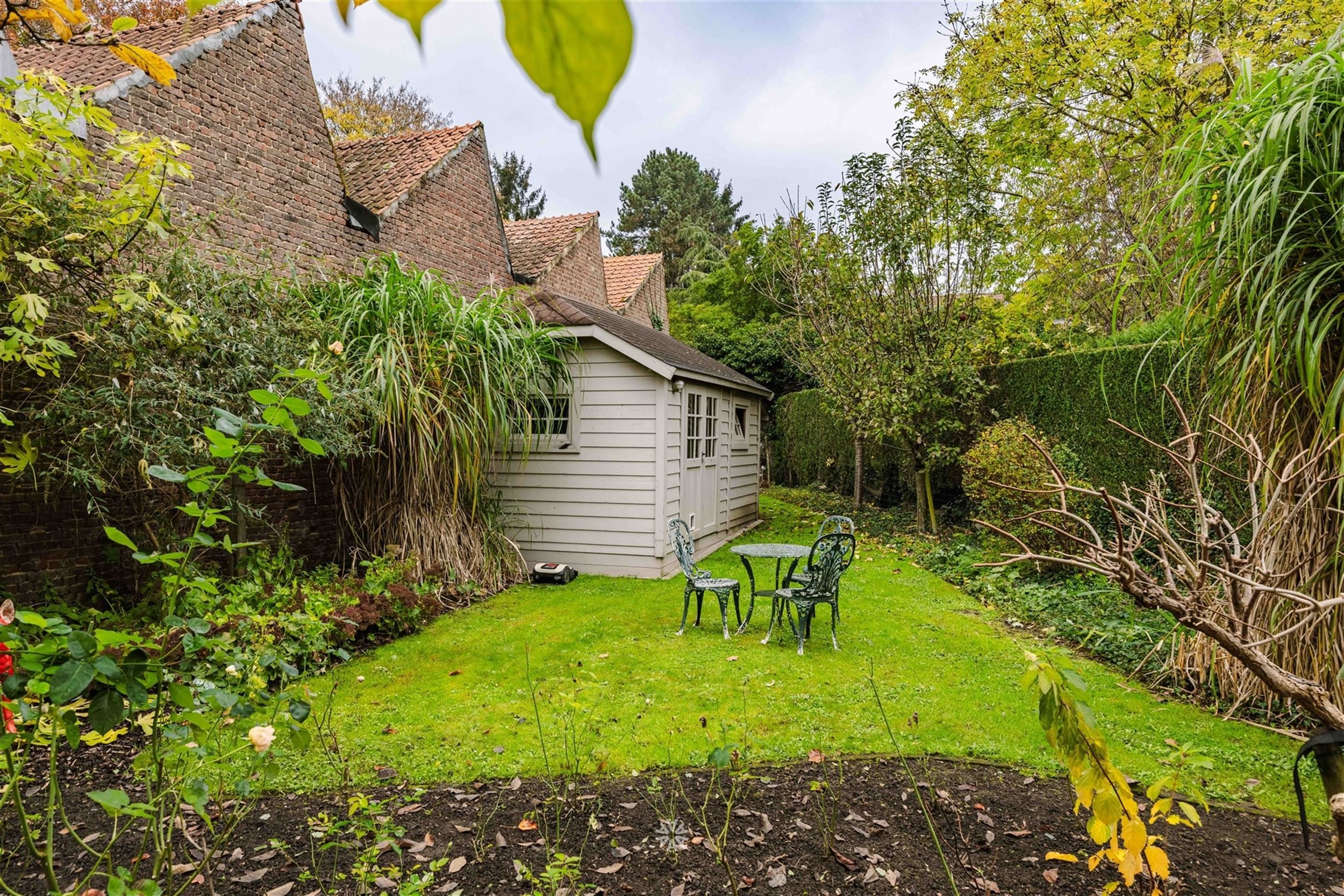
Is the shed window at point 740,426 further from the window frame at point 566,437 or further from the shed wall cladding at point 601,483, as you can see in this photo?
the window frame at point 566,437

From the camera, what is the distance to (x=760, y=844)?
267 centimetres

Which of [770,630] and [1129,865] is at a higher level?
[1129,865]

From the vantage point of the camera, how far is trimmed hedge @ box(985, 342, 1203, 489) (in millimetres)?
5730

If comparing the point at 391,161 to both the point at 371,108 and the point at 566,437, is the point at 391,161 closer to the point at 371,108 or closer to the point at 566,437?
the point at 566,437

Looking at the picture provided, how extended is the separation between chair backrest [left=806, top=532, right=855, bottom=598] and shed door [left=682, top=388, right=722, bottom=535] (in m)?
3.32

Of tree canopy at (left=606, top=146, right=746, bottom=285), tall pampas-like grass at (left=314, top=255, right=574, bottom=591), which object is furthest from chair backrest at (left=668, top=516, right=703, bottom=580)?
tree canopy at (left=606, top=146, right=746, bottom=285)

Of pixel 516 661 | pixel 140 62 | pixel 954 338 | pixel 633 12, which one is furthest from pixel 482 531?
pixel 633 12

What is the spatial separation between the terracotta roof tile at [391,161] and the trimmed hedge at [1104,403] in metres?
8.73

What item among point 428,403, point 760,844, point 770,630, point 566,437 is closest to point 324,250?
point 428,403

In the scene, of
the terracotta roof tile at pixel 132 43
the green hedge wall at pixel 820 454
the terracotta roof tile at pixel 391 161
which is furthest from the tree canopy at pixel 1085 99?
the terracotta roof tile at pixel 132 43

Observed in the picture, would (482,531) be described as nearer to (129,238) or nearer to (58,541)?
(58,541)

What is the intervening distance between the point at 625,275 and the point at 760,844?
18.9 metres

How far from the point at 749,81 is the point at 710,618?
602 cm

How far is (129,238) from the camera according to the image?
163 inches
